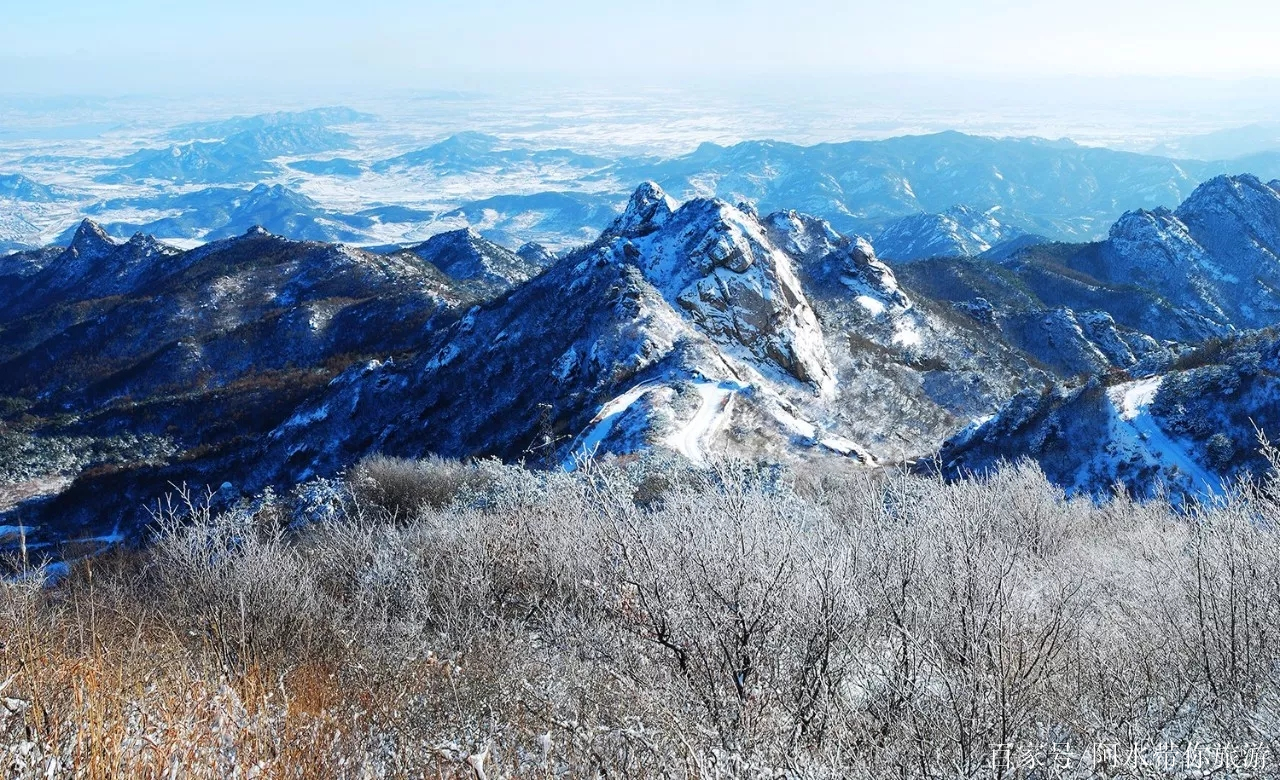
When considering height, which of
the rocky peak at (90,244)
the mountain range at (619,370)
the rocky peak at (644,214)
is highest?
the rocky peak at (644,214)

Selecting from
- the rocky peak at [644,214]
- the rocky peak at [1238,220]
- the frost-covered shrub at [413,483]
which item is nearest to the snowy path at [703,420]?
the frost-covered shrub at [413,483]

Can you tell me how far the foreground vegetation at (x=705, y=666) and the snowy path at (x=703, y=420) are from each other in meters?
18.7

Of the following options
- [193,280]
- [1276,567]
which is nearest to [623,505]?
[1276,567]

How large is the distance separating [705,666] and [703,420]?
29.6 meters

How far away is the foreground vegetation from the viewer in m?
6.05

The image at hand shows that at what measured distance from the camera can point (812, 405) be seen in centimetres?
4969

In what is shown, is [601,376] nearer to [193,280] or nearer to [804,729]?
[804,729]

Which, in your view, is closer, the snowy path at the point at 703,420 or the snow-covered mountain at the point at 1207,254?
the snowy path at the point at 703,420

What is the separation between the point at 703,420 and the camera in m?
38.1

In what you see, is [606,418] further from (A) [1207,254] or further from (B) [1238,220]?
(B) [1238,220]

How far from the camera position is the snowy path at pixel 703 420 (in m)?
33.7

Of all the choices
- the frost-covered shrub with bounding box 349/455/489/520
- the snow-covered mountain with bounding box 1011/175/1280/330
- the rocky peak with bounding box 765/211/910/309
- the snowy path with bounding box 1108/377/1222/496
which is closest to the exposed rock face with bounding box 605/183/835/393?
the rocky peak with bounding box 765/211/910/309

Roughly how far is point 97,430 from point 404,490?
174 feet

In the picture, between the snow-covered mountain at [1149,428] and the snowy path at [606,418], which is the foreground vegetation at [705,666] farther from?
the snow-covered mountain at [1149,428]
